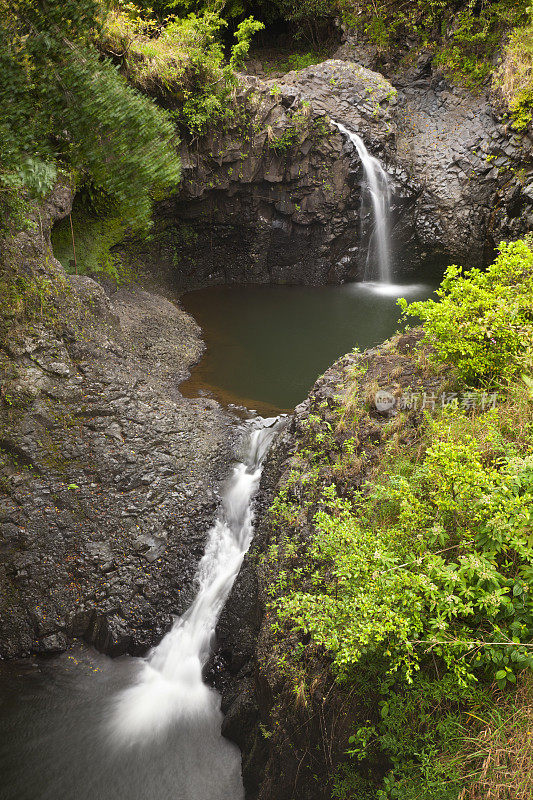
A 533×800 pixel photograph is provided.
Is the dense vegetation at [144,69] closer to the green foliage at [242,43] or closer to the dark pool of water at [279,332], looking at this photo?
the green foliage at [242,43]

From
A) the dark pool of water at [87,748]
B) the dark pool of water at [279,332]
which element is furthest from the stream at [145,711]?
the dark pool of water at [279,332]

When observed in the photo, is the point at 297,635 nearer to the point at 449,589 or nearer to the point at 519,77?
the point at 449,589

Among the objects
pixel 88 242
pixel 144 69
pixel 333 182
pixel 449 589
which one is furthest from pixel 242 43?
pixel 449 589

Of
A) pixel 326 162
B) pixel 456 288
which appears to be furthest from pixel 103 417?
pixel 326 162

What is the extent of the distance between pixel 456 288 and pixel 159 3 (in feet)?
49.3

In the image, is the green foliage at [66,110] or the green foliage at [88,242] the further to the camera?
the green foliage at [88,242]

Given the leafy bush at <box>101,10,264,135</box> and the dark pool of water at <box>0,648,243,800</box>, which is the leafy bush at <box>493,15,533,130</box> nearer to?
the leafy bush at <box>101,10,264,135</box>

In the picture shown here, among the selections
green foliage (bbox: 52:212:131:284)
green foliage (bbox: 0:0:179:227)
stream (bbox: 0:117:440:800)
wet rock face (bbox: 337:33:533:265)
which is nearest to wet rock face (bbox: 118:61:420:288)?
wet rock face (bbox: 337:33:533:265)

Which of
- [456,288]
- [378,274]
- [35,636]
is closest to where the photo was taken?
[456,288]

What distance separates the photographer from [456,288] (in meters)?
4.87

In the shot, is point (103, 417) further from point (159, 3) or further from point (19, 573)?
point (159, 3)

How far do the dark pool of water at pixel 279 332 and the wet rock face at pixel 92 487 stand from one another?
1234mm

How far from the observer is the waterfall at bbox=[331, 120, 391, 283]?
13727 mm

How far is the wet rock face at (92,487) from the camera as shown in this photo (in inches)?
249
